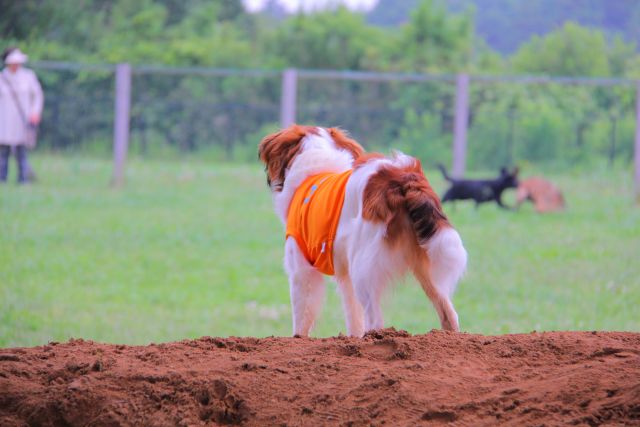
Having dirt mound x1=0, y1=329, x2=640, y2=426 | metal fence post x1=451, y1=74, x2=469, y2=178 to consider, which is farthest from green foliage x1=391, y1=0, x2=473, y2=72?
dirt mound x1=0, y1=329, x2=640, y2=426

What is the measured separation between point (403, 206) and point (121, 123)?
14.8 metres

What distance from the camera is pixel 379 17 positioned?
1689 inches

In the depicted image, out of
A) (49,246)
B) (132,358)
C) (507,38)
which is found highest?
(507,38)

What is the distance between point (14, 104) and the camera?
717 inches

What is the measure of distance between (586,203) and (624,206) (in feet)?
2.62

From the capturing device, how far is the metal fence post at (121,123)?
18.8m

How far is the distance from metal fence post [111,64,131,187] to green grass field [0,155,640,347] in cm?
67

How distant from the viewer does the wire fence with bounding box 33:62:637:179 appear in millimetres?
25203

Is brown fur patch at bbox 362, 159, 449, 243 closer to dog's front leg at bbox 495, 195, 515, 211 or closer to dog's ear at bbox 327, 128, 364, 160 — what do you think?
dog's ear at bbox 327, 128, 364, 160

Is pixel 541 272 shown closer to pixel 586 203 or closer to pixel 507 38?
pixel 586 203

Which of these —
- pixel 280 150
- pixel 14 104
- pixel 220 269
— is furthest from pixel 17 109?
pixel 280 150

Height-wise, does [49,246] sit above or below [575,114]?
below

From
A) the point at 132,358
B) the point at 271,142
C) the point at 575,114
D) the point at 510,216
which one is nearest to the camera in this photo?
the point at 132,358

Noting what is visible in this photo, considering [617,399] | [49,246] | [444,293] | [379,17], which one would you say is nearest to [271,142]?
[444,293]
